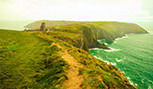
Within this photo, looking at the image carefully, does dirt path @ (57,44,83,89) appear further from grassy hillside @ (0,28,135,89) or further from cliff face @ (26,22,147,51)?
cliff face @ (26,22,147,51)

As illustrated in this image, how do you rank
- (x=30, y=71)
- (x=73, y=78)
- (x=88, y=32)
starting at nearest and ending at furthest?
(x=73, y=78)
(x=30, y=71)
(x=88, y=32)

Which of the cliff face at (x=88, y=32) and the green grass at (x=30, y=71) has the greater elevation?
the cliff face at (x=88, y=32)

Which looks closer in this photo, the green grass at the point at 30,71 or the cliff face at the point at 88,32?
the green grass at the point at 30,71

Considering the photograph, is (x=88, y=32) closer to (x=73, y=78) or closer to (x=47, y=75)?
(x=73, y=78)

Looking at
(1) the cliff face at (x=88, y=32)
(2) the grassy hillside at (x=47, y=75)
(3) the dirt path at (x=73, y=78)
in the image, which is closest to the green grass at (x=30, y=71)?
(2) the grassy hillside at (x=47, y=75)

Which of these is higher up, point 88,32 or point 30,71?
point 88,32

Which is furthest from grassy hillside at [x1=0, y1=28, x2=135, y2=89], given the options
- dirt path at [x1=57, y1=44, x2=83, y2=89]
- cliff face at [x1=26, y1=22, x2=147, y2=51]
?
cliff face at [x1=26, y1=22, x2=147, y2=51]

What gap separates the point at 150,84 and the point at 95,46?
4024 cm

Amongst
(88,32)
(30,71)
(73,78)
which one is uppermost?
(88,32)

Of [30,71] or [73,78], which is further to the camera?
[30,71]

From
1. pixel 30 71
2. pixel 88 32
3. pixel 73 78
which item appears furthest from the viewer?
pixel 88 32

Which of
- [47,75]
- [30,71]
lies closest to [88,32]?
[47,75]

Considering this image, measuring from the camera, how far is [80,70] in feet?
41.2

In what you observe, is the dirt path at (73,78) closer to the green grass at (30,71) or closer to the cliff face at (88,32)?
the green grass at (30,71)
